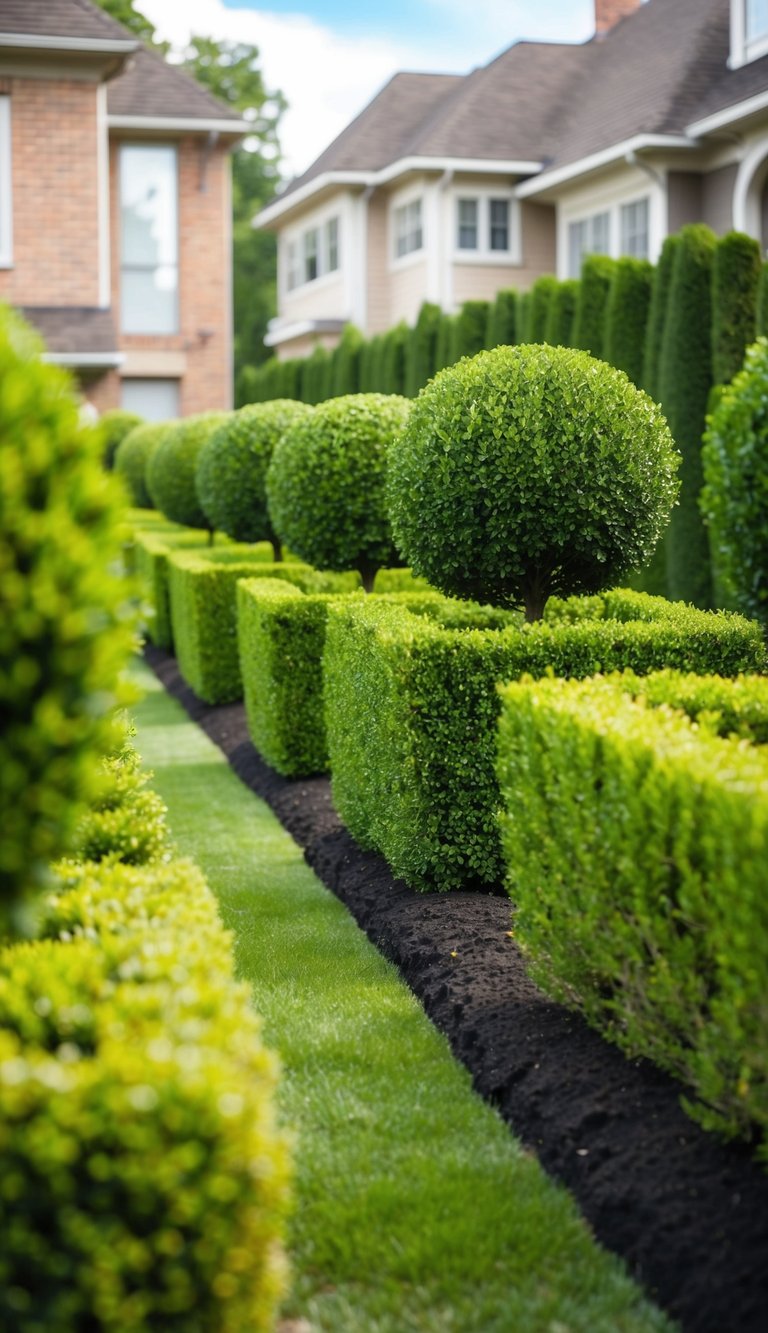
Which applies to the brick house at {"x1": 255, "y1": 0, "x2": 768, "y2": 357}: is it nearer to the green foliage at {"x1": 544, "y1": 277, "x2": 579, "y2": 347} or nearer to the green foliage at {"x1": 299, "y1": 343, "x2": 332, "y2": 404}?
the green foliage at {"x1": 299, "y1": 343, "x2": 332, "y2": 404}

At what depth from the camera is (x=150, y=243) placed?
28.8 m

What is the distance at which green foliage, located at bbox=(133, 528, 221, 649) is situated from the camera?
16.5 metres

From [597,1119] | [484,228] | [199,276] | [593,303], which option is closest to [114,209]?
[199,276]

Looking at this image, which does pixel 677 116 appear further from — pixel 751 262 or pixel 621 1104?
pixel 621 1104

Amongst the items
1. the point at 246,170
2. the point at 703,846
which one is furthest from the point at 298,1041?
the point at 246,170

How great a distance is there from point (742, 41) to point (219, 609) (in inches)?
551

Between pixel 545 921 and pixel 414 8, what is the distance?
1321 inches

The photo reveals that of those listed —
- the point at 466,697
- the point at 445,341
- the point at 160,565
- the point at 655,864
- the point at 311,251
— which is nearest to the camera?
the point at 655,864

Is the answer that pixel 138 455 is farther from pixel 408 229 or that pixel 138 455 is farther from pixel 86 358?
pixel 408 229

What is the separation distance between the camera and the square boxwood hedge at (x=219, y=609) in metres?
12.1

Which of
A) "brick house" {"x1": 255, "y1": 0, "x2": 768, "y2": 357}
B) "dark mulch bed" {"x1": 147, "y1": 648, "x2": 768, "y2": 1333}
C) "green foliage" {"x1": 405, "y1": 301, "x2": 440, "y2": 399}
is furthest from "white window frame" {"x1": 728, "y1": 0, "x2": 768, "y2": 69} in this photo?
"dark mulch bed" {"x1": 147, "y1": 648, "x2": 768, "y2": 1333}

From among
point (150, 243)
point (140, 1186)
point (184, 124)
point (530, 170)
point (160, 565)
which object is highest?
point (184, 124)

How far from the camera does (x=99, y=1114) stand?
2.76m

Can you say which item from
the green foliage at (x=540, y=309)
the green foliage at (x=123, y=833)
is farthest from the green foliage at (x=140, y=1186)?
the green foliage at (x=540, y=309)
